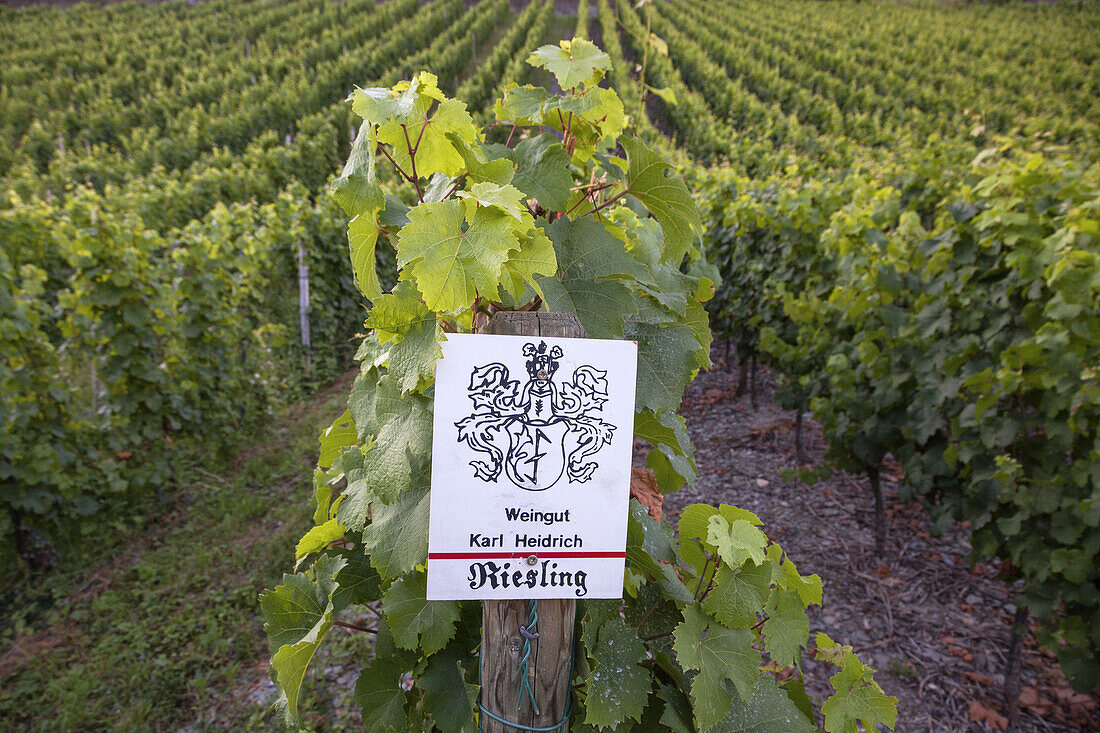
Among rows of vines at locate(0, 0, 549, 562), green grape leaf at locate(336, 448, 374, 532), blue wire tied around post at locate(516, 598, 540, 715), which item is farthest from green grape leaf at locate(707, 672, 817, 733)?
rows of vines at locate(0, 0, 549, 562)

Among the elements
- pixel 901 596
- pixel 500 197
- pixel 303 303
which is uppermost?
pixel 500 197

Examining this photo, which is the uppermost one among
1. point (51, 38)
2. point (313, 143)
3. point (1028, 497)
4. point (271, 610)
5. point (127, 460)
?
point (51, 38)

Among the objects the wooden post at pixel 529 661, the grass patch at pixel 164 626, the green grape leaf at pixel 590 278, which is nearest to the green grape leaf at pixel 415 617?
the wooden post at pixel 529 661

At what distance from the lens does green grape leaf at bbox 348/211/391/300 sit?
100cm

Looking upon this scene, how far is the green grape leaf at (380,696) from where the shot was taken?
130 cm

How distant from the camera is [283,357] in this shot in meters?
6.65

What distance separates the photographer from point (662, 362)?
116 cm

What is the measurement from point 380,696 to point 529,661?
477 mm

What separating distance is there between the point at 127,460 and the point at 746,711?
452 cm

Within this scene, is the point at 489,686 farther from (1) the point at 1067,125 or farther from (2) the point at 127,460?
(1) the point at 1067,125

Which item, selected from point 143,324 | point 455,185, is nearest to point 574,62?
point 455,185

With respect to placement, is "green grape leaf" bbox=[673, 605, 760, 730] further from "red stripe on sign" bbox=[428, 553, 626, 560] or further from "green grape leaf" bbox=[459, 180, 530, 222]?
→ "green grape leaf" bbox=[459, 180, 530, 222]

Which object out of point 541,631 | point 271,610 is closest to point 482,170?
point 541,631

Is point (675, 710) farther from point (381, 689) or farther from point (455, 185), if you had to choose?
point (455, 185)
